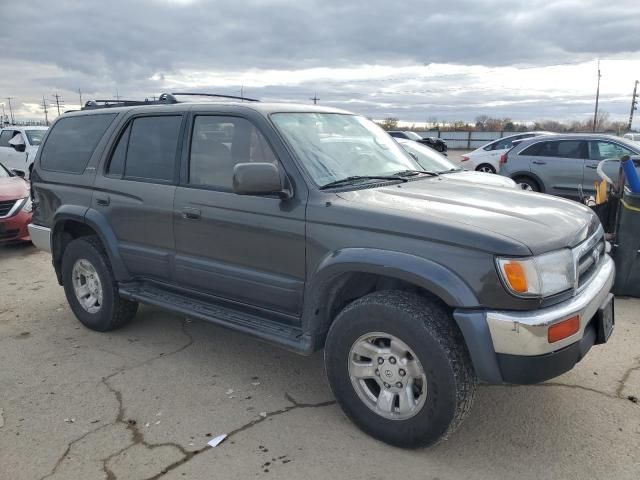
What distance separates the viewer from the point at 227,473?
277cm

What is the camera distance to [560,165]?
1095cm

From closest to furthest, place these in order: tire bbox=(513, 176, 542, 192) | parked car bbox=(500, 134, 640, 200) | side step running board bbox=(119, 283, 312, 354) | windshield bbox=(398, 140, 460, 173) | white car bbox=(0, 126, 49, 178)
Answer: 1. side step running board bbox=(119, 283, 312, 354)
2. windshield bbox=(398, 140, 460, 173)
3. parked car bbox=(500, 134, 640, 200)
4. tire bbox=(513, 176, 542, 192)
5. white car bbox=(0, 126, 49, 178)

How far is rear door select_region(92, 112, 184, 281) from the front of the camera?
3969 millimetres

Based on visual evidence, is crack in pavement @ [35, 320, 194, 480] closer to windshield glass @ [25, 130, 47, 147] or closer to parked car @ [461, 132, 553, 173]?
parked car @ [461, 132, 553, 173]

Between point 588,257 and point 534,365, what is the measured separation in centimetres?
88

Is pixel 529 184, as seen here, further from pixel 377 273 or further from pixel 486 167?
pixel 377 273

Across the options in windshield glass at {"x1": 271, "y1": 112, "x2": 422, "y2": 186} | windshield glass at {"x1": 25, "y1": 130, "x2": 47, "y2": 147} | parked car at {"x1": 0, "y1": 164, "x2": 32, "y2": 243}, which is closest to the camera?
windshield glass at {"x1": 271, "y1": 112, "x2": 422, "y2": 186}

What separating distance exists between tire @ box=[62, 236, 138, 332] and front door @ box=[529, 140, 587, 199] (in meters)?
9.02

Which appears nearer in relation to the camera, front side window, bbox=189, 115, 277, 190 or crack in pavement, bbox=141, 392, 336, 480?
crack in pavement, bbox=141, 392, 336, 480

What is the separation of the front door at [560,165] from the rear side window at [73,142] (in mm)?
8976

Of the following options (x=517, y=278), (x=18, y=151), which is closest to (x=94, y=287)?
(x=517, y=278)

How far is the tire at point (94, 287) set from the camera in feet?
Answer: 14.8

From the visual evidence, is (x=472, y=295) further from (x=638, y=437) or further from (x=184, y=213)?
(x=184, y=213)

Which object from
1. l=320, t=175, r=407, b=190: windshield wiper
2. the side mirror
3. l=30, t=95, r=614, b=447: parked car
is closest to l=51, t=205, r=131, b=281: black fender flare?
l=30, t=95, r=614, b=447: parked car
